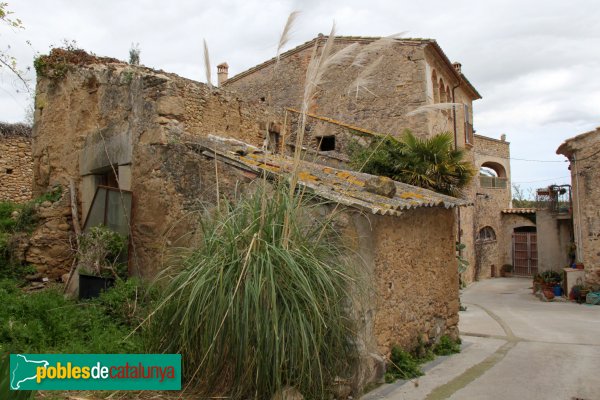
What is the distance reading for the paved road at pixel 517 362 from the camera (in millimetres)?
4773

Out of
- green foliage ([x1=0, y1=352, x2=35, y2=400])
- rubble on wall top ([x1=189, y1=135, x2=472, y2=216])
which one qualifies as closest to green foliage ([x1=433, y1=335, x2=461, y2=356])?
rubble on wall top ([x1=189, y1=135, x2=472, y2=216])

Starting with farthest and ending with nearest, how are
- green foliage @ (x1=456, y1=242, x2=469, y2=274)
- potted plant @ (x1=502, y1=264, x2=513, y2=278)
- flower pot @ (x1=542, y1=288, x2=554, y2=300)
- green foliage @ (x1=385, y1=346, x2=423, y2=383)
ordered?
potted plant @ (x1=502, y1=264, x2=513, y2=278)
flower pot @ (x1=542, y1=288, x2=554, y2=300)
green foliage @ (x1=456, y1=242, x2=469, y2=274)
green foliage @ (x1=385, y1=346, x2=423, y2=383)

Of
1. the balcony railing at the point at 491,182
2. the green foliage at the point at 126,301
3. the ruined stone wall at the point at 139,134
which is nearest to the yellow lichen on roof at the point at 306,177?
the ruined stone wall at the point at 139,134

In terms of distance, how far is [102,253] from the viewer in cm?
573

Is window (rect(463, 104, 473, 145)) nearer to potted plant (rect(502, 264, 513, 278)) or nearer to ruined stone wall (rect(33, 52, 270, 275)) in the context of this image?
potted plant (rect(502, 264, 513, 278))

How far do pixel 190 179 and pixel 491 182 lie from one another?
21018 mm

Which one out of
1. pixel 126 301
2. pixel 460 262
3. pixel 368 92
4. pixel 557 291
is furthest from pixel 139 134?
pixel 557 291

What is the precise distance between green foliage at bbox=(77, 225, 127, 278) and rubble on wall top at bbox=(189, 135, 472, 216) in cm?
159

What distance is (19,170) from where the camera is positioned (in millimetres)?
12750

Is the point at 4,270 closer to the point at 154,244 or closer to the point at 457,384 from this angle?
the point at 154,244

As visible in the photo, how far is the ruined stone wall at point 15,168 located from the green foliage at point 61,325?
822cm

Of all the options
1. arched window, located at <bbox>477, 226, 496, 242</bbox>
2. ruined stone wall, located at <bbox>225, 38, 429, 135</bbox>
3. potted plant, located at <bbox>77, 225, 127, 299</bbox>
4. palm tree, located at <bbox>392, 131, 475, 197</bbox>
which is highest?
ruined stone wall, located at <bbox>225, 38, 429, 135</bbox>

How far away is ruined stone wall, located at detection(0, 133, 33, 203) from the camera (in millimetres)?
12523

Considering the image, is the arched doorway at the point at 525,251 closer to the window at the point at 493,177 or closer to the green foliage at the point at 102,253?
the window at the point at 493,177
